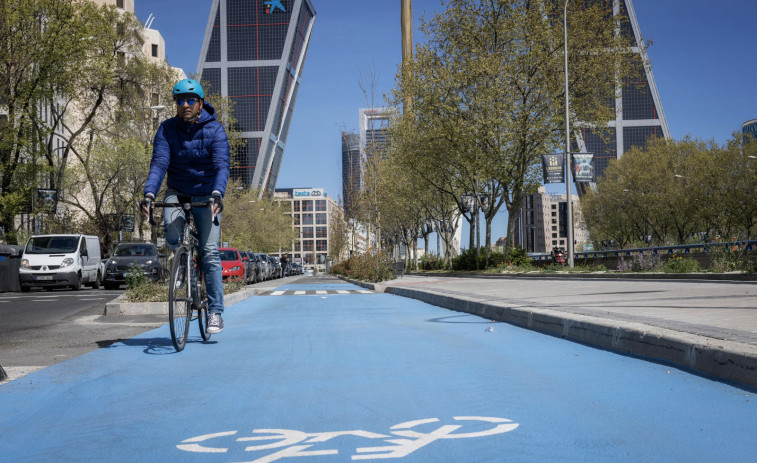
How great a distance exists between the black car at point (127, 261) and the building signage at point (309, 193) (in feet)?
547

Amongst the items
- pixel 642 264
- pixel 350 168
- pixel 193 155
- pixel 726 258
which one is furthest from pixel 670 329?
pixel 350 168

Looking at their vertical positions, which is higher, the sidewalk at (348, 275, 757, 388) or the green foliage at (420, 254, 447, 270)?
the sidewalk at (348, 275, 757, 388)

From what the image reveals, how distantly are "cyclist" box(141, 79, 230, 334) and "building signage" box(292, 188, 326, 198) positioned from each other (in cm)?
18534

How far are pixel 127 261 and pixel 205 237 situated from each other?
1821 centimetres

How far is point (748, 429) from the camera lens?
2963 millimetres

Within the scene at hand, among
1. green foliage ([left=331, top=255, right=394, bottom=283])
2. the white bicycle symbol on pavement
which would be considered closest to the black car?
green foliage ([left=331, top=255, right=394, bottom=283])

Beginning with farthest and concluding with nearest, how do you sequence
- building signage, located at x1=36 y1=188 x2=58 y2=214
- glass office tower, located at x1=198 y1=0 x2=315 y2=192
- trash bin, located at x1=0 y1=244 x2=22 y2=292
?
glass office tower, located at x1=198 y1=0 x2=315 y2=192 → building signage, located at x1=36 y1=188 x2=58 y2=214 → trash bin, located at x1=0 y1=244 x2=22 y2=292

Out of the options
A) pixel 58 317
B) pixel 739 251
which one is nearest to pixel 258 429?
pixel 58 317

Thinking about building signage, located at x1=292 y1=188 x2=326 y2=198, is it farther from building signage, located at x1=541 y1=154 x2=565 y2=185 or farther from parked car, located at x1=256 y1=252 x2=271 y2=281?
building signage, located at x1=541 y1=154 x2=565 y2=185

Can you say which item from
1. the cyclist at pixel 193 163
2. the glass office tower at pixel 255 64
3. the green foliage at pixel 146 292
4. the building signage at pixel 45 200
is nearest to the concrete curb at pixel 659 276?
the green foliage at pixel 146 292

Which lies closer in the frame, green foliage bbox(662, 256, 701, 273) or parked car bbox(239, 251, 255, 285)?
green foliage bbox(662, 256, 701, 273)

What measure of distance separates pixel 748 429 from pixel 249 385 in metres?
2.65

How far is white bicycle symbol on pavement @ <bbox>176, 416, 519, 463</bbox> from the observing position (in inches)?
107

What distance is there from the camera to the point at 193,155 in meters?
6.00
